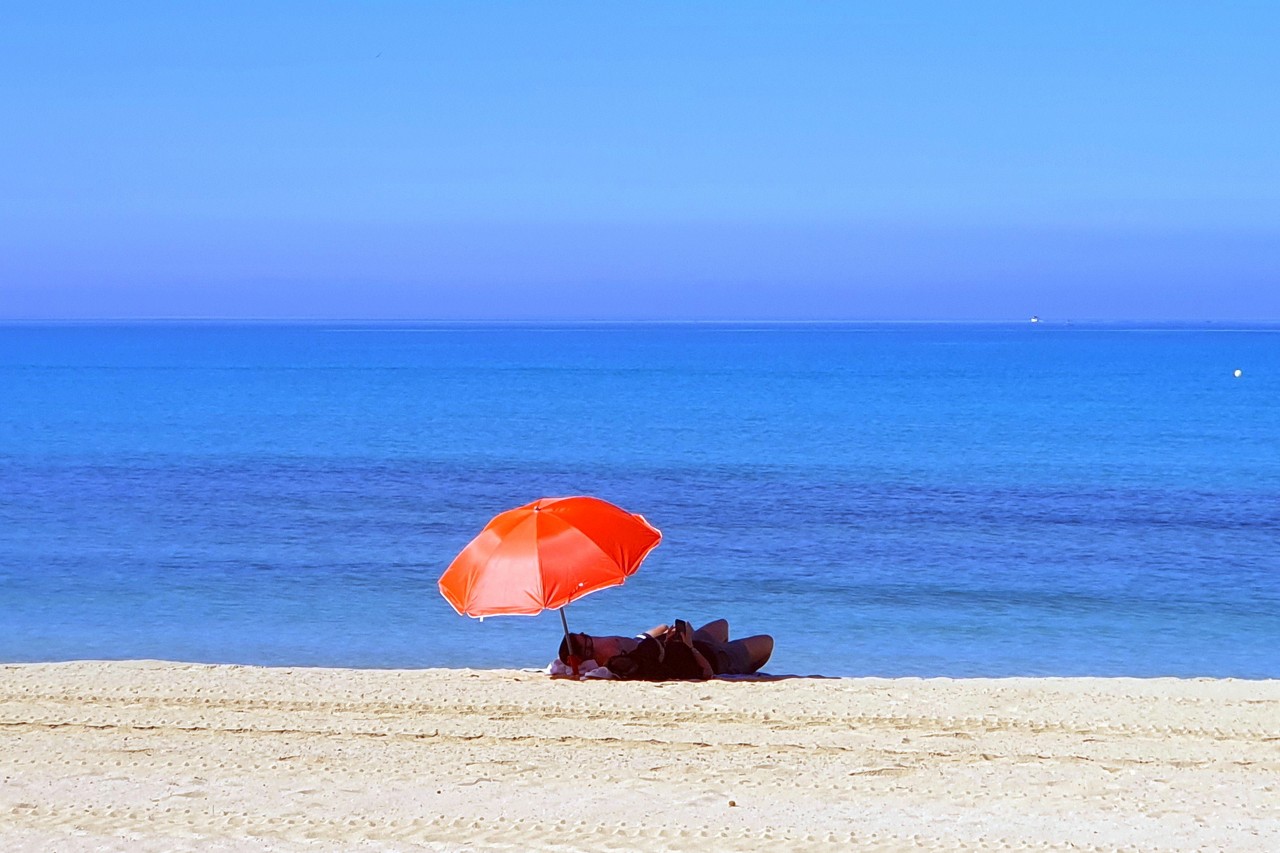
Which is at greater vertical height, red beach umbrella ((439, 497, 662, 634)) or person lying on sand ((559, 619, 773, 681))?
red beach umbrella ((439, 497, 662, 634))

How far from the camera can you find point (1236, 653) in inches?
533

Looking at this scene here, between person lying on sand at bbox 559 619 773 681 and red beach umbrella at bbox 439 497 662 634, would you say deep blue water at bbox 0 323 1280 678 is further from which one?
red beach umbrella at bbox 439 497 662 634

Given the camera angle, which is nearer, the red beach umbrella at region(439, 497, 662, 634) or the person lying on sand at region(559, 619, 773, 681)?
the red beach umbrella at region(439, 497, 662, 634)

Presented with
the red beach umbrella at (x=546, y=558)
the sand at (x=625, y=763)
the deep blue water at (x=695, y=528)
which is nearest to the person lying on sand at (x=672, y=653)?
the sand at (x=625, y=763)

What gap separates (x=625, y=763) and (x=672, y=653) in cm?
259

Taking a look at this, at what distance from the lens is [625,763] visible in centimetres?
820

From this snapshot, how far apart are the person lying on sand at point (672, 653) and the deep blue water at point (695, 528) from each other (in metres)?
1.88

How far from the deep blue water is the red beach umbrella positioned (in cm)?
313

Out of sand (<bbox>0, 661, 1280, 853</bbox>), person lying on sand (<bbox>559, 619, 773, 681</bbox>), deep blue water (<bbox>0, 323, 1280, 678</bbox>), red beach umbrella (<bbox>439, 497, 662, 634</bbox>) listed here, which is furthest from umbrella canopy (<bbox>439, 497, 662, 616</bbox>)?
deep blue water (<bbox>0, 323, 1280, 678</bbox>)

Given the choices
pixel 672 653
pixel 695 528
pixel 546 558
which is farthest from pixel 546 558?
pixel 695 528

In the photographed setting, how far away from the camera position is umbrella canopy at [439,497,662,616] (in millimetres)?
10070

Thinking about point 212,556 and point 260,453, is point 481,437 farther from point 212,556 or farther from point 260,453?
point 212,556

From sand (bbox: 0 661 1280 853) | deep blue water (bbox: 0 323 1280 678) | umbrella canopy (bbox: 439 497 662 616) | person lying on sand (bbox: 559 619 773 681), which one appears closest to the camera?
sand (bbox: 0 661 1280 853)

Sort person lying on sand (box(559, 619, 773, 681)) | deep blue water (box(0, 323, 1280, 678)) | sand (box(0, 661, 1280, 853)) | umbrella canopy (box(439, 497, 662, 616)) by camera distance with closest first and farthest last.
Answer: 1. sand (box(0, 661, 1280, 853))
2. umbrella canopy (box(439, 497, 662, 616))
3. person lying on sand (box(559, 619, 773, 681))
4. deep blue water (box(0, 323, 1280, 678))
